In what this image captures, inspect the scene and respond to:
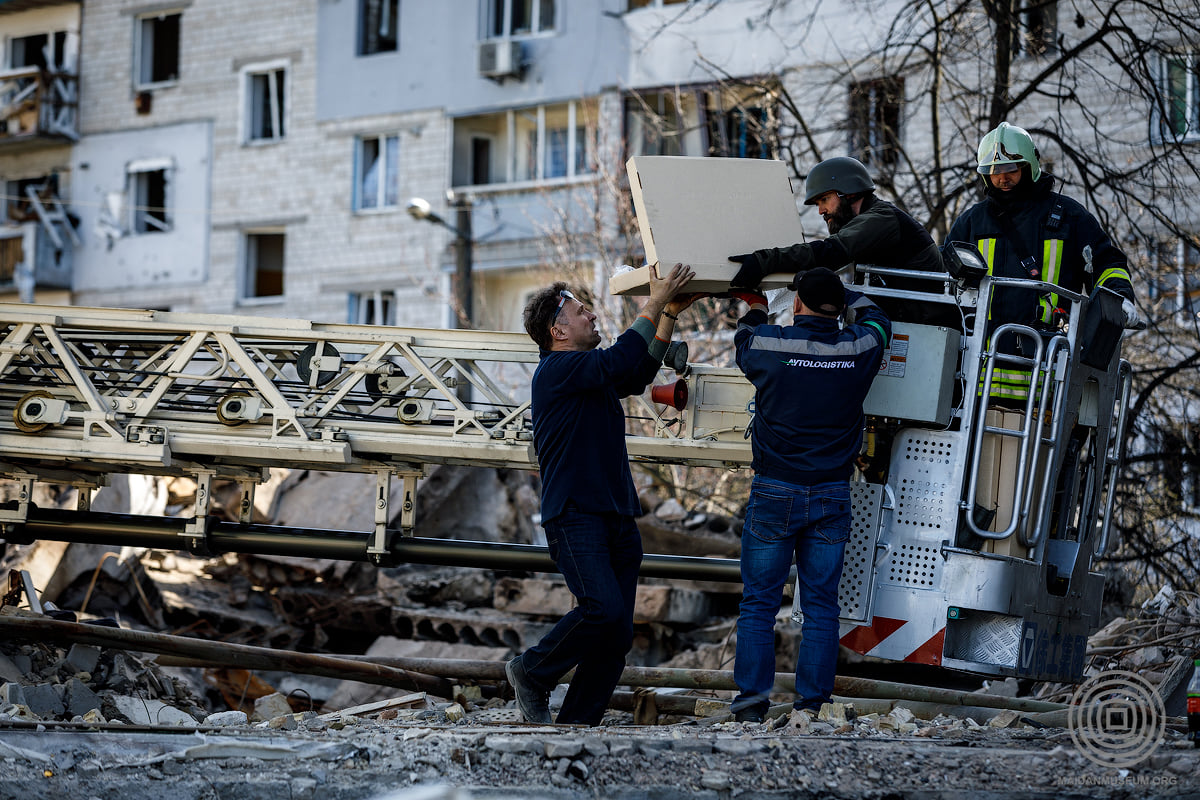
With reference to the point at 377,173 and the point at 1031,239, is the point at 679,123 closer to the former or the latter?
the point at 377,173

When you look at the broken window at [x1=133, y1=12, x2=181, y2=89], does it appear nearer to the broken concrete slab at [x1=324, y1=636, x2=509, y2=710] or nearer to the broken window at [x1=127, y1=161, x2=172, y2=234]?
the broken window at [x1=127, y1=161, x2=172, y2=234]

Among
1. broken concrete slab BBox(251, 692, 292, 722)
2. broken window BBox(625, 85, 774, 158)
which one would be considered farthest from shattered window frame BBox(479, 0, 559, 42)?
broken concrete slab BBox(251, 692, 292, 722)

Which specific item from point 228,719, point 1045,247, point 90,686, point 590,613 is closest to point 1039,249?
point 1045,247

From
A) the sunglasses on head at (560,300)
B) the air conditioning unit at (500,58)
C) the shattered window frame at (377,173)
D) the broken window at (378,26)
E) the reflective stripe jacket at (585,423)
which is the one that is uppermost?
the broken window at (378,26)

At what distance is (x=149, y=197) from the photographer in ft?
100

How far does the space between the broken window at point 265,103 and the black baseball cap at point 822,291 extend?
79.3 ft

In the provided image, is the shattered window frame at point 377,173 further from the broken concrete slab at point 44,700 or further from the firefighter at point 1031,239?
the firefighter at point 1031,239

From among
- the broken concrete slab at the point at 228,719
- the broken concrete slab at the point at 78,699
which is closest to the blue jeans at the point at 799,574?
the broken concrete slab at the point at 228,719

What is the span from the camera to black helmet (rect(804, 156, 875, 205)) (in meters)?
7.30

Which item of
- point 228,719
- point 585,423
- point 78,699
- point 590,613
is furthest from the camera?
point 78,699

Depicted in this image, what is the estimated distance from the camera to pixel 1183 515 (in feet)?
38.6

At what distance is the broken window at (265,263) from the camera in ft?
97.2

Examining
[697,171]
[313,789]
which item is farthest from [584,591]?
[697,171]

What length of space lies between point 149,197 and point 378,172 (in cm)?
568
